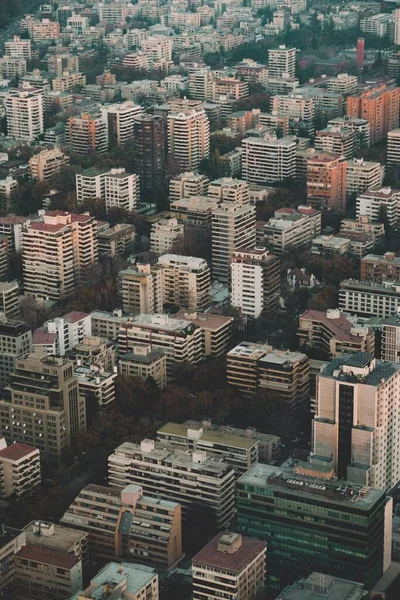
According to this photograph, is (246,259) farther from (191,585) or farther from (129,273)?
(191,585)

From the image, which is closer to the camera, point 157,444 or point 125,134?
point 157,444

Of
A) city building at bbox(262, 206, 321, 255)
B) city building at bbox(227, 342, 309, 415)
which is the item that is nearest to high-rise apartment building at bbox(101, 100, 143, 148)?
city building at bbox(262, 206, 321, 255)

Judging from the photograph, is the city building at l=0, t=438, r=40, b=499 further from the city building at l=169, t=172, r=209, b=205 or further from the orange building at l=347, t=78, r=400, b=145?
the orange building at l=347, t=78, r=400, b=145

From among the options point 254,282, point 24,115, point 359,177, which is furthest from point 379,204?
point 24,115

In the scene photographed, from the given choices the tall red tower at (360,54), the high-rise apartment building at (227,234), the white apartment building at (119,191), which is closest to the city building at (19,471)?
the high-rise apartment building at (227,234)

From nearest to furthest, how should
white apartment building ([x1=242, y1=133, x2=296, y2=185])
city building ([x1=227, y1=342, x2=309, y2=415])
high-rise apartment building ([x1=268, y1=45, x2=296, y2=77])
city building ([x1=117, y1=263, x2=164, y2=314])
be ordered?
city building ([x1=227, y1=342, x2=309, y2=415]), city building ([x1=117, y1=263, x2=164, y2=314]), white apartment building ([x1=242, y1=133, x2=296, y2=185]), high-rise apartment building ([x1=268, y1=45, x2=296, y2=77])

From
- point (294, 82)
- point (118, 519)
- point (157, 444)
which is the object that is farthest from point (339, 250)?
A: point (294, 82)
